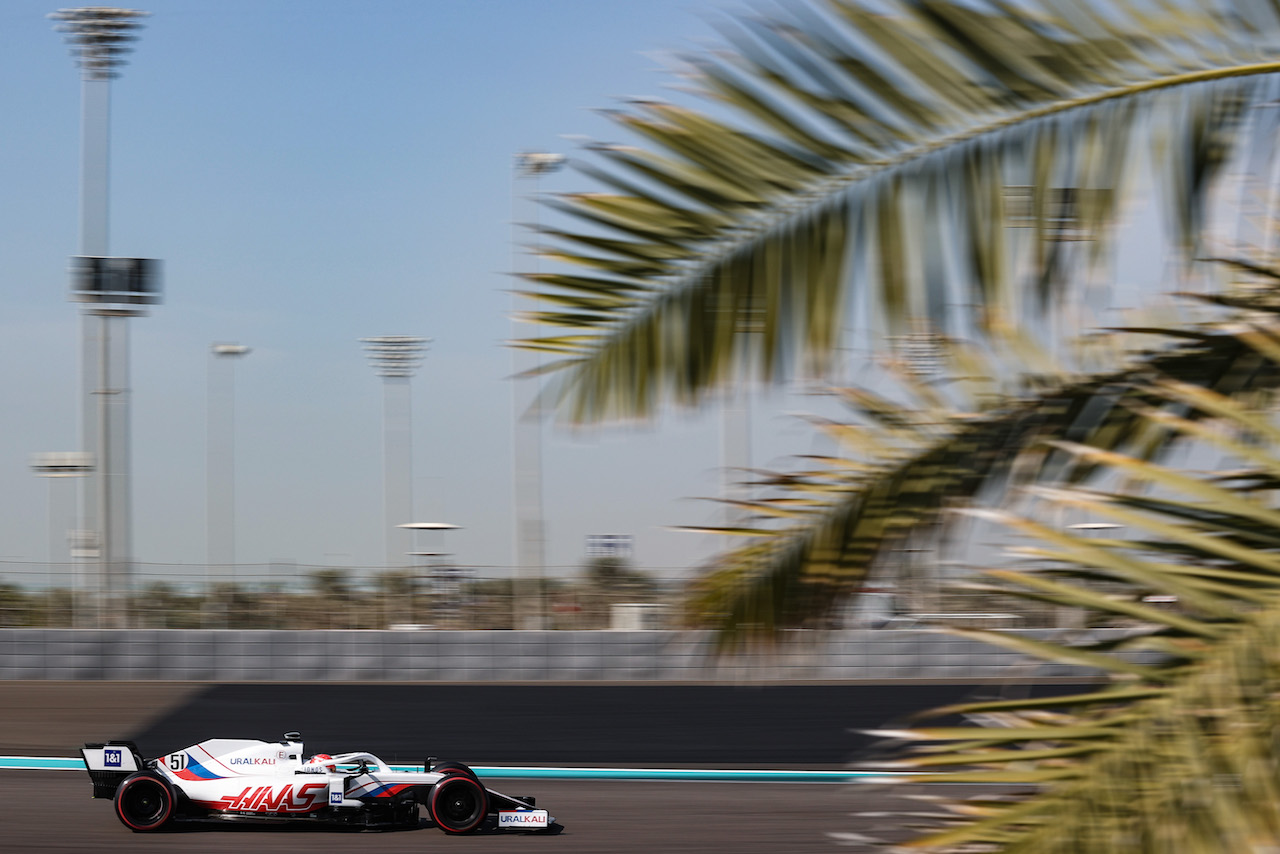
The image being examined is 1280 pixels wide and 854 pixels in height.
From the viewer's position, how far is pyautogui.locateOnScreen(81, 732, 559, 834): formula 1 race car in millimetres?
7863

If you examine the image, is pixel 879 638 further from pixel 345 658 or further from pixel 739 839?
pixel 739 839

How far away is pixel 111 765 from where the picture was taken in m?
8.04

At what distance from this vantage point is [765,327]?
1944 mm

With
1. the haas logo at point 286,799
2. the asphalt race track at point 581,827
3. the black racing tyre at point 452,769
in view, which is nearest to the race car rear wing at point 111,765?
the asphalt race track at point 581,827

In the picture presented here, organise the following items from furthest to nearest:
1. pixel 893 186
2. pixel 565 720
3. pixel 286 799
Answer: pixel 565 720 → pixel 286 799 → pixel 893 186

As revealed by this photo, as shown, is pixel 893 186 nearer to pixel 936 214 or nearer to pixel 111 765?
pixel 936 214

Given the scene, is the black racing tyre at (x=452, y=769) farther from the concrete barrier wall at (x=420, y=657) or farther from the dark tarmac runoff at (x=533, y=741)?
the concrete barrier wall at (x=420, y=657)

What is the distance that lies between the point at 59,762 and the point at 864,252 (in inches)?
451

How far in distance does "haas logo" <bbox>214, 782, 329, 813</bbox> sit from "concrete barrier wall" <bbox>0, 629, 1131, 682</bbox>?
26.6 ft

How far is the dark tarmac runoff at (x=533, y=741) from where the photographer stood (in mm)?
8062

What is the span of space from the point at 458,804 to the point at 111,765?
2.34 meters

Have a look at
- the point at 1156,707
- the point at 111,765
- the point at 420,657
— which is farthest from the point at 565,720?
the point at 1156,707

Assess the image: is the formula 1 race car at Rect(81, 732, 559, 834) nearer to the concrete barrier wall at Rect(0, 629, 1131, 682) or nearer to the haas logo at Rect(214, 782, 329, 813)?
the haas logo at Rect(214, 782, 329, 813)

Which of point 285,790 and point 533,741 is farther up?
point 285,790
